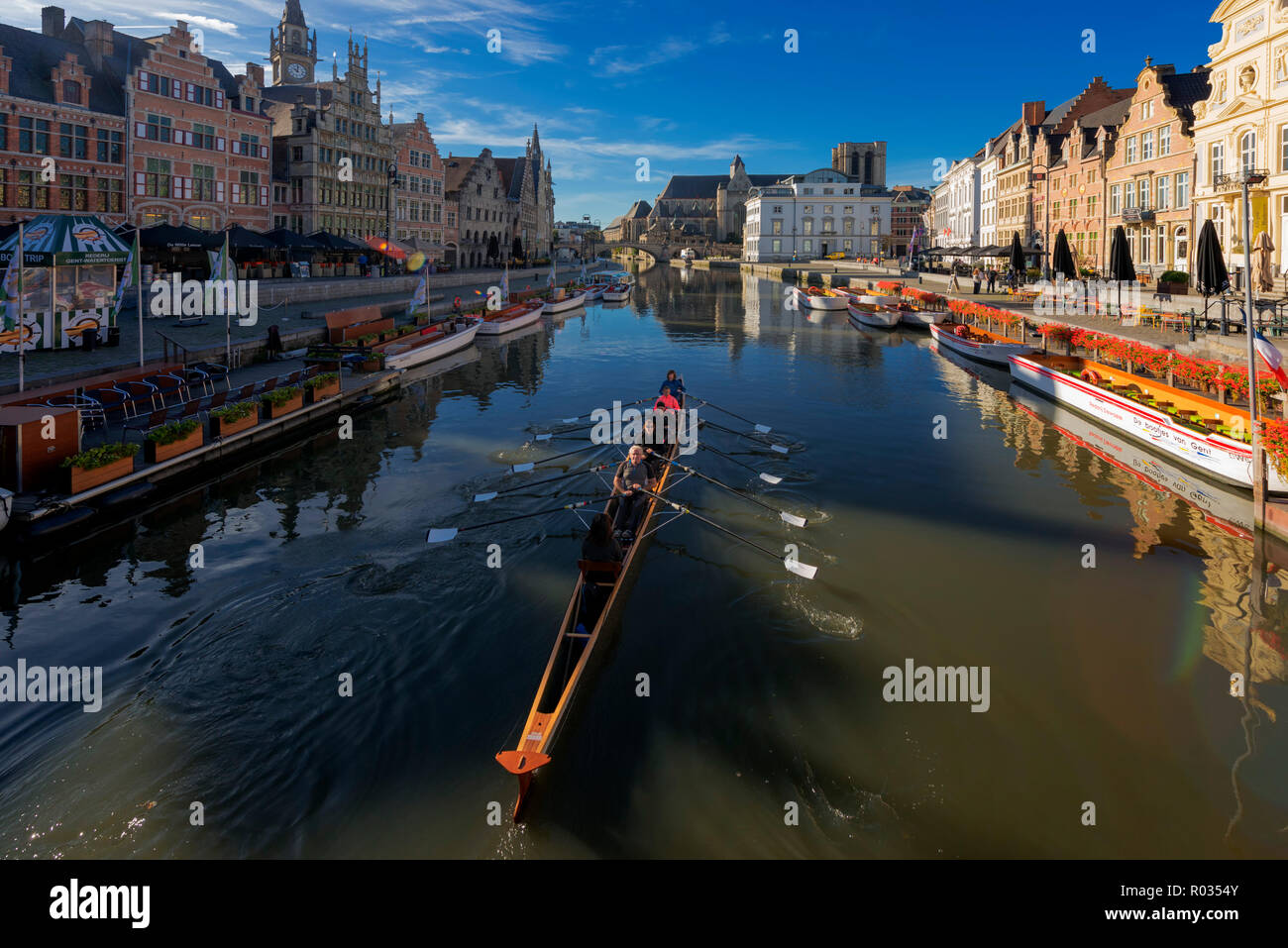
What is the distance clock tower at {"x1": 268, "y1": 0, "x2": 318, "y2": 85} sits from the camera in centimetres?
9119

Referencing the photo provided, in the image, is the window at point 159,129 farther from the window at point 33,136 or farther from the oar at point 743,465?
the oar at point 743,465

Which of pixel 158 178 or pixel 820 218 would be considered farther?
Answer: pixel 820 218

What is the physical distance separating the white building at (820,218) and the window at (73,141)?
128 m

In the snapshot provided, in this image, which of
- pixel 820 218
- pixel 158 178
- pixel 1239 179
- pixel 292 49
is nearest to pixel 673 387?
pixel 1239 179

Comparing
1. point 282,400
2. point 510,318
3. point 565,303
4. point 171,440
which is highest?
point 565,303

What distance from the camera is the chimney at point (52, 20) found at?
172 feet

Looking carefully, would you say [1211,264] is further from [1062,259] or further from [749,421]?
[749,421]

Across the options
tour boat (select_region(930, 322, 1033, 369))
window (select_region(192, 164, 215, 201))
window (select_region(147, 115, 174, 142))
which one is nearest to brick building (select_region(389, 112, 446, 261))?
window (select_region(192, 164, 215, 201))

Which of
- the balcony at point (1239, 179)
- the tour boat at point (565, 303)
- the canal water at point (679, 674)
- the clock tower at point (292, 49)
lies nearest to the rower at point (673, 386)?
the canal water at point (679, 674)

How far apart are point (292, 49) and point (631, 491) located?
3982 inches

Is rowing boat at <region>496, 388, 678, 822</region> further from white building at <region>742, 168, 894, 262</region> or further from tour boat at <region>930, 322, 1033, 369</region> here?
white building at <region>742, 168, 894, 262</region>

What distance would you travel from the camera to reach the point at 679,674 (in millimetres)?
11570
